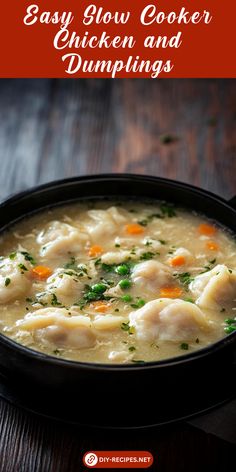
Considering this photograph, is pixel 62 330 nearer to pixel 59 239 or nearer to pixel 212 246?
pixel 59 239

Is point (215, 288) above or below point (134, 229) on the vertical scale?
below

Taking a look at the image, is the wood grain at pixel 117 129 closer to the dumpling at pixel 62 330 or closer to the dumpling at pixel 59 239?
the dumpling at pixel 59 239

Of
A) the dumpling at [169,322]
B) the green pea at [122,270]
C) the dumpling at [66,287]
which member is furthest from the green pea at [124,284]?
the dumpling at [169,322]

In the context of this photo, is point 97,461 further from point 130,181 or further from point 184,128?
point 184,128

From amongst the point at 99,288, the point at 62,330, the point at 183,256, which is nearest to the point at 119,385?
the point at 62,330

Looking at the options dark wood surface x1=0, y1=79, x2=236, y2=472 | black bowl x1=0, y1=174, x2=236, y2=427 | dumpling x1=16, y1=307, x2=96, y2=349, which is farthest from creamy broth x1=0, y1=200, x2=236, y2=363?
dark wood surface x1=0, y1=79, x2=236, y2=472
